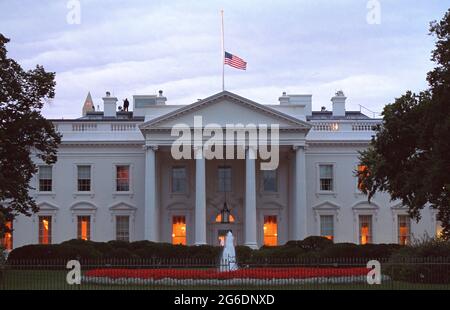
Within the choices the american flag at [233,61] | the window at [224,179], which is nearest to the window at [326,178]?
the window at [224,179]

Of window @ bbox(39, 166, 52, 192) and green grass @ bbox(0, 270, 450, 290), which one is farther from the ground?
window @ bbox(39, 166, 52, 192)

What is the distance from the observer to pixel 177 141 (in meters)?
54.0

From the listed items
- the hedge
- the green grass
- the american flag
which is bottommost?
the green grass

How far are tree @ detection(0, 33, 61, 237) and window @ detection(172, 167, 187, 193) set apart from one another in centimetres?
1979

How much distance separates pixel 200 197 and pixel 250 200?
124 inches

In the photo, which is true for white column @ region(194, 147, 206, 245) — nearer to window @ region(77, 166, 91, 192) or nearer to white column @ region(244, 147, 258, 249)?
white column @ region(244, 147, 258, 249)

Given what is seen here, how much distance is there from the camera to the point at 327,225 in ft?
188

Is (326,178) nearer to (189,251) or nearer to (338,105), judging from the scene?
(338,105)

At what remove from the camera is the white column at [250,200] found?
52.8m

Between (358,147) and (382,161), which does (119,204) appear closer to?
(358,147)

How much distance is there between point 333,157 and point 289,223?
5.41 m

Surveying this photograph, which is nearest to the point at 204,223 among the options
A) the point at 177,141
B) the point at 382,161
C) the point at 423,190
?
the point at 177,141

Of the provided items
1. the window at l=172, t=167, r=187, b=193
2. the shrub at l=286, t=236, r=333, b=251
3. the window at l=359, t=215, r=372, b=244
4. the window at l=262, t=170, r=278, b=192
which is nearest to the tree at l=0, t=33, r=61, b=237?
the shrub at l=286, t=236, r=333, b=251

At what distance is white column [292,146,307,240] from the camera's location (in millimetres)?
53469
